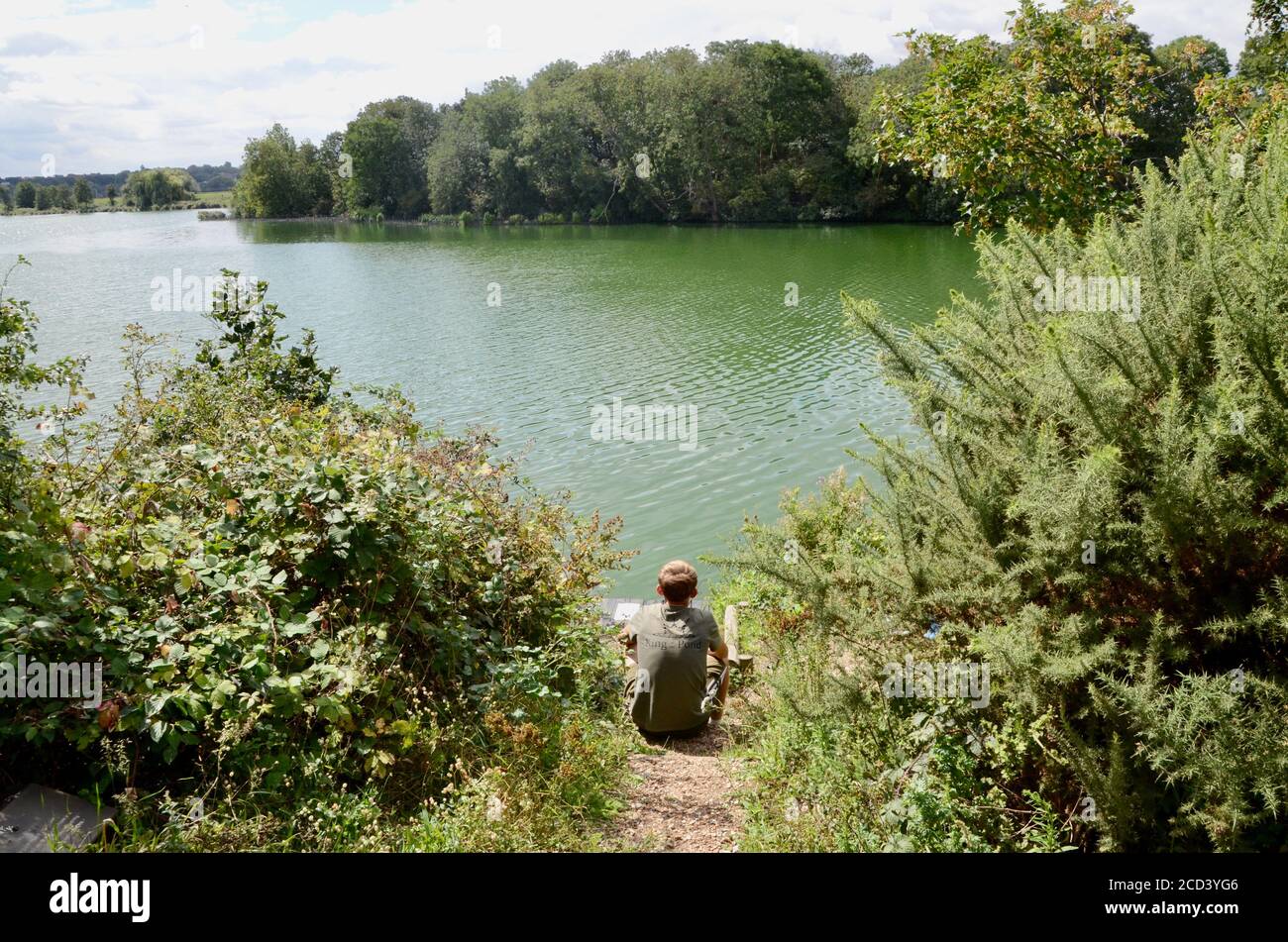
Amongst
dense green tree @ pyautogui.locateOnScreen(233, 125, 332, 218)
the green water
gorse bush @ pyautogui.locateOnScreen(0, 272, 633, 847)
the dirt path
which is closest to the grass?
dense green tree @ pyautogui.locateOnScreen(233, 125, 332, 218)

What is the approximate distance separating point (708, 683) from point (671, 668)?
60cm

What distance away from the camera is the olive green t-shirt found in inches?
222

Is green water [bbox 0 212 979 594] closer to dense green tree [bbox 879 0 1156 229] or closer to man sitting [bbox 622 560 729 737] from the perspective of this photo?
dense green tree [bbox 879 0 1156 229]

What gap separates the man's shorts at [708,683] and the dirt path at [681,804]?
3.3 inches

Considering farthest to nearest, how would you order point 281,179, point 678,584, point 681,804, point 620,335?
1. point 281,179
2. point 620,335
3. point 678,584
4. point 681,804

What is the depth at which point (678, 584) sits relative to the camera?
580 cm

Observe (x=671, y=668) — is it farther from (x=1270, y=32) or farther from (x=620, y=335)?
(x=620, y=335)

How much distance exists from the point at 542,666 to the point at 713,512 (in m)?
8.06

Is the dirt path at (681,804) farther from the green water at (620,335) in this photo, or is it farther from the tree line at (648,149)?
the tree line at (648,149)

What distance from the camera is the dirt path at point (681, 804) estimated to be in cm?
429

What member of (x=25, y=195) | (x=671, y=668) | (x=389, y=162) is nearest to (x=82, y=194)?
(x=25, y=195)

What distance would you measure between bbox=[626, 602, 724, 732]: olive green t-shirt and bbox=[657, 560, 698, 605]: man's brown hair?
62mm

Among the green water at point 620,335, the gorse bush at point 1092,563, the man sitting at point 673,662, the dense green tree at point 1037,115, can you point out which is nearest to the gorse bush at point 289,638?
the man sitting at point 673,662

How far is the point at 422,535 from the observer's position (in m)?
4.99
